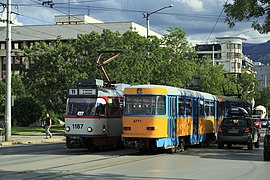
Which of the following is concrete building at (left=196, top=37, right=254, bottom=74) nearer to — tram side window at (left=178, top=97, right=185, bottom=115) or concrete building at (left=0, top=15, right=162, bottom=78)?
concrete building at (left=0, top=15, right=162, bottom=78)

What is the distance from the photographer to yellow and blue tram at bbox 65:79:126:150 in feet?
73.9

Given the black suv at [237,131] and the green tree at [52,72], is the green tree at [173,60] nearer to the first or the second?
the green tree at [52,72]

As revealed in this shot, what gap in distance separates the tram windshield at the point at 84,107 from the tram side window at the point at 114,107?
3.03ft

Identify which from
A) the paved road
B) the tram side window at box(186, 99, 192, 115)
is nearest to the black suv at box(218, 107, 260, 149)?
the tram side window at box(186, 99, 192, 115)

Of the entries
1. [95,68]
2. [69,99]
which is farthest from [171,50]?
[69,99]

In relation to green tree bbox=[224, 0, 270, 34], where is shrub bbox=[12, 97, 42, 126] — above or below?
below

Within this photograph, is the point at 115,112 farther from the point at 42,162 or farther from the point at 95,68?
the point at 95,68

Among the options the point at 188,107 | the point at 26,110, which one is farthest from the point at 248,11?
→ the point at 26,110

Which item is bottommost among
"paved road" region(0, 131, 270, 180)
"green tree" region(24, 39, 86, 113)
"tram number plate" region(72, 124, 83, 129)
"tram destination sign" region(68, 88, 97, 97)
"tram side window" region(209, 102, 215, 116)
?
"paved road" region(0, 131, 270, 180)

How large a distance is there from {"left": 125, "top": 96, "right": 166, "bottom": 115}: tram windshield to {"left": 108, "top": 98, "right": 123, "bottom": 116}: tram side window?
181 cm

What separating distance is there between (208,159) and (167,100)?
3.32m

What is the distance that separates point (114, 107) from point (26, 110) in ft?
111

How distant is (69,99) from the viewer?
22953 millimetres

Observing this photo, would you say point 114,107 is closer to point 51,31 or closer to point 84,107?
point 84,107
